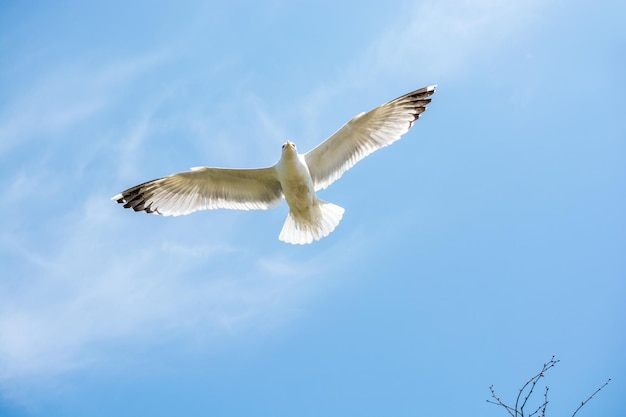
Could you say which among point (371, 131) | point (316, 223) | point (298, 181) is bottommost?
point (316, 223)

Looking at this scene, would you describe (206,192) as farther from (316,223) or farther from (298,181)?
(316,223)

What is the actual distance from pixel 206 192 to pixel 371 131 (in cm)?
294

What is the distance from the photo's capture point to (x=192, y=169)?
10789 millimetres

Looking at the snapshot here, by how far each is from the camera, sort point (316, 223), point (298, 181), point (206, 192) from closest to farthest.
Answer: point (298, 181) < point (316, 223) < point (206, 192)

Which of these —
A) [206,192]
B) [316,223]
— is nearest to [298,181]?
[316,223]

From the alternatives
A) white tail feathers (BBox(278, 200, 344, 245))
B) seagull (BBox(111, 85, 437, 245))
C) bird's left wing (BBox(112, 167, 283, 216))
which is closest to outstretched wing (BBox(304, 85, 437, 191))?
seagull (BBox(111, 85, 437, 245))

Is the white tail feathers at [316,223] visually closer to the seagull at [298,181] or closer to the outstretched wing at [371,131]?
the seagull at [298,181]

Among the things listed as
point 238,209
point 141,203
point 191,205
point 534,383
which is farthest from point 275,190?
point 534,383

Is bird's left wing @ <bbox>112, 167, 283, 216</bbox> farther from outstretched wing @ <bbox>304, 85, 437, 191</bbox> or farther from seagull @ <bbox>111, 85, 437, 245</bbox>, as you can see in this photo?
outstretched wing @ <bbox>304, 85, 437, 191</bbox>

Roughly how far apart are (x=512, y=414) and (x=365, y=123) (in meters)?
6.31

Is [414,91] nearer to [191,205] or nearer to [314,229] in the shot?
[314,229]

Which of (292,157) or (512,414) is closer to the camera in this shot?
(512,414)

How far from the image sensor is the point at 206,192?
11.2 metres

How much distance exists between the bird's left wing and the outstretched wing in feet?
3.00
